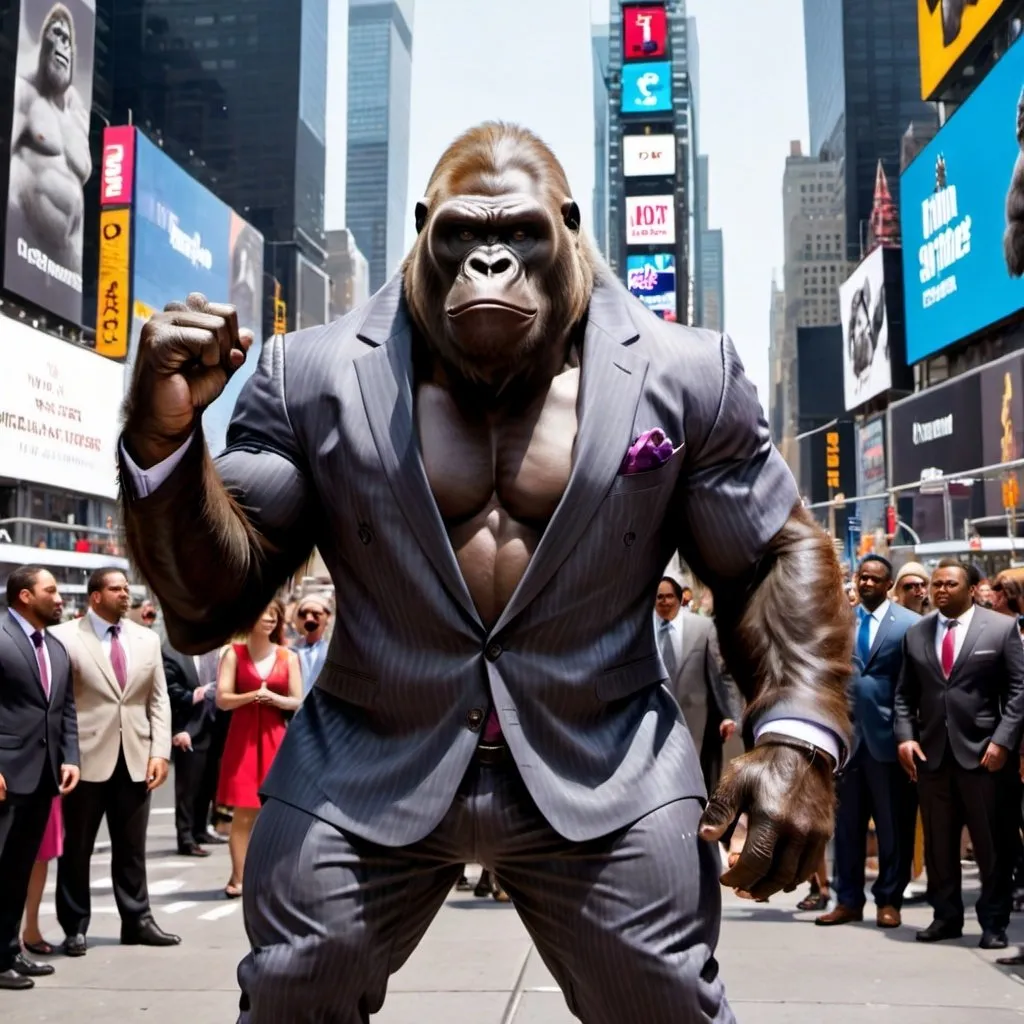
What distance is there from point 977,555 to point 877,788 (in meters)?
8.28

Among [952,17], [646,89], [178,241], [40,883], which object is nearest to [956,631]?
[40,883]

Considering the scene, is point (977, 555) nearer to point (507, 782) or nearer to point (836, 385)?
point (507, 782)

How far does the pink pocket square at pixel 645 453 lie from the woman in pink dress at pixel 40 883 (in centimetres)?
540

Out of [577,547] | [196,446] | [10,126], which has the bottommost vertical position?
[577,547]

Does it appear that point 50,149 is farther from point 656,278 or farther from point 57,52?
point 656,278

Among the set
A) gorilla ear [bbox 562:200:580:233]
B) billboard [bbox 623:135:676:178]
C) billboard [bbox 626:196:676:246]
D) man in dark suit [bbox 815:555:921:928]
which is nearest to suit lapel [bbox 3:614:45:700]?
man in dark suit [bbox 815:555:921:928]

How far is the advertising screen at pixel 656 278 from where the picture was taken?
2008 inches

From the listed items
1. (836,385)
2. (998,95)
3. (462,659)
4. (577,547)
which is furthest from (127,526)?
(836,385)

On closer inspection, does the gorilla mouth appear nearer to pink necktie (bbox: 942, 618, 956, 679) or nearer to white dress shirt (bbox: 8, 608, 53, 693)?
white dress shirt (bbox: 8, 608, 53, 693)

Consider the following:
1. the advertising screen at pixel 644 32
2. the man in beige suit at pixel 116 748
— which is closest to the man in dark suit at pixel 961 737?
the man in beige suit at pixel 116 748

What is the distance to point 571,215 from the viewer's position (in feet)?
8.46

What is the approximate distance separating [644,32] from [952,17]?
1630cm

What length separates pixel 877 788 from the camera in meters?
8.00

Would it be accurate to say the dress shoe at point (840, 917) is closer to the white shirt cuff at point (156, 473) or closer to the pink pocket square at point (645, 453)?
the pink pocket square at point (645, 453)
